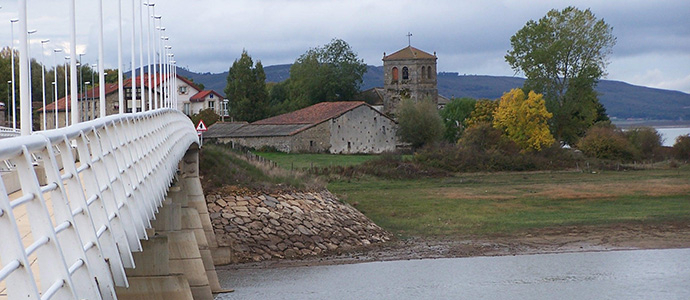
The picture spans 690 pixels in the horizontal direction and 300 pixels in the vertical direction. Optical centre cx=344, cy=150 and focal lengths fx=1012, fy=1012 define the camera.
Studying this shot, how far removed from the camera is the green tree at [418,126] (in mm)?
107500

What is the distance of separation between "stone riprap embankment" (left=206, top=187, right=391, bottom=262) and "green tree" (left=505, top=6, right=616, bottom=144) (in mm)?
60044

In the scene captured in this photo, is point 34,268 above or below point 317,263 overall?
above

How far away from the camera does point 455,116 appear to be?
409 feet

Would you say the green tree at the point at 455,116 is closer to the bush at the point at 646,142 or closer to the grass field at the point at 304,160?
the bush at the point at 646,142

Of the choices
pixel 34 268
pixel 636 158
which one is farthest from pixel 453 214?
pixel 636 158

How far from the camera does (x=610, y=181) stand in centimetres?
6731

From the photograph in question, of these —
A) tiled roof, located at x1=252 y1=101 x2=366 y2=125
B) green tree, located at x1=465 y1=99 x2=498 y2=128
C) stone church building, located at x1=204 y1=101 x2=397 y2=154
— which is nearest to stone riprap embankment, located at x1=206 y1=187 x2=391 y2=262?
stone church building, located at x1=204 y1=101 x2=397 y2=154

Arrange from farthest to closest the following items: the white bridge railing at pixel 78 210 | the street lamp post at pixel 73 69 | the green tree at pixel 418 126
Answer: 1. the green tree at pixel 418 126
2. the street lamp post at pixel 73 69
3. the white bridge railing at pixel 78 210

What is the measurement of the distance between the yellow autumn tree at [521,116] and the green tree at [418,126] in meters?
14.3

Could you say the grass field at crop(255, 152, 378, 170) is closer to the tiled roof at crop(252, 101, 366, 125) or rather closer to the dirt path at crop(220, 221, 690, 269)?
the tiled roof at crop(252, 101, 366, 125)

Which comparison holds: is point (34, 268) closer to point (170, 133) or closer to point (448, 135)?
point (170, 133)

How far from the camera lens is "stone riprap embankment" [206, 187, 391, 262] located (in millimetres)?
37719

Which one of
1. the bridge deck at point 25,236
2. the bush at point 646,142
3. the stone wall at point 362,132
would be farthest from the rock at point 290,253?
the bush at point 646,142

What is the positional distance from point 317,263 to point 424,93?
4038 inches
